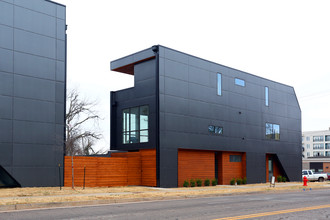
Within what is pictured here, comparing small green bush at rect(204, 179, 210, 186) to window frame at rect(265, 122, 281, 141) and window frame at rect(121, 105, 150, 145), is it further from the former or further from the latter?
window frame at rect(265, 122, 281, 141)

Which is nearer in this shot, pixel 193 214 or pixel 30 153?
pixel 193 214

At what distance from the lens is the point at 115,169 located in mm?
27672

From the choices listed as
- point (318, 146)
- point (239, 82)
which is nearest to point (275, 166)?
point (239, 82)

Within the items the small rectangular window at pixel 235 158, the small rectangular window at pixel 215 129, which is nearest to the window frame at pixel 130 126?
the small rectangular window at pixel 215 129

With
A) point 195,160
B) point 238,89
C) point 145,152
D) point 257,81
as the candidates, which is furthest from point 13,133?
point 257,81

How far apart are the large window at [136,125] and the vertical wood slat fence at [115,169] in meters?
1.25

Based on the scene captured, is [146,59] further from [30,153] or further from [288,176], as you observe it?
[288,176]

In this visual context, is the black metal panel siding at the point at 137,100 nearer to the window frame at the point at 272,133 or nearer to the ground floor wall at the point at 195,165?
the ground floor wall at the point at 195,165

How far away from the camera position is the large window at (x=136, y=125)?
29500mm

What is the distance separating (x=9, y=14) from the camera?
2309cm

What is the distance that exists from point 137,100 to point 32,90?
29.0 ft

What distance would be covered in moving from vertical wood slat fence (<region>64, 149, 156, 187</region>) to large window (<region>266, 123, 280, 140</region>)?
49.4 feet

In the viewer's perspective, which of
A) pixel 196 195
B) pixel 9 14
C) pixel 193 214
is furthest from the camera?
pixel 9 14

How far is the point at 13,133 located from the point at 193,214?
1401cm
